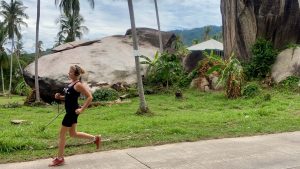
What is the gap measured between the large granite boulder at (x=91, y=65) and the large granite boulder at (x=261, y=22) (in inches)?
191

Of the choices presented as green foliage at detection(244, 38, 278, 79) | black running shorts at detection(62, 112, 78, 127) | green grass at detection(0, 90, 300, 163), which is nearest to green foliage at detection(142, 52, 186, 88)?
green foliage at detection(244, 38, 278, 79)

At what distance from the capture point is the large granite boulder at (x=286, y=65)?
1814cm

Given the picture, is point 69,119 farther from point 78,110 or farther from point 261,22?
point 261,22

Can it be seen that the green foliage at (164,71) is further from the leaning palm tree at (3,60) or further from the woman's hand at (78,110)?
the leaning palm tree at (3,60)

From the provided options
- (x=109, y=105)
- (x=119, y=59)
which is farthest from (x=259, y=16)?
(x=109, y=105)

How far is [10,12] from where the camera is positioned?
46.9m

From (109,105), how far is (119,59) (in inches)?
224

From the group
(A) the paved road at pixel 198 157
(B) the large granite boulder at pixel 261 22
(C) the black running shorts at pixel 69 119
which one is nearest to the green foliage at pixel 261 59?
(B) the large granite boulder at pixel 261 22

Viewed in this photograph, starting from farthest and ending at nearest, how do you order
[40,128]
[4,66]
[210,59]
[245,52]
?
[4,66] < [245,52] < [210,59] < [40,128]

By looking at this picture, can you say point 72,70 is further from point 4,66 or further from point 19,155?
point 4,66

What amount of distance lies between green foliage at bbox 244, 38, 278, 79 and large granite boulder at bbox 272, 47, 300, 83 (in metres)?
0.32

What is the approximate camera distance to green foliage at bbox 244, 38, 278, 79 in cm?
1939

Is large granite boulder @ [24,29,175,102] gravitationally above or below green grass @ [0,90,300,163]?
above

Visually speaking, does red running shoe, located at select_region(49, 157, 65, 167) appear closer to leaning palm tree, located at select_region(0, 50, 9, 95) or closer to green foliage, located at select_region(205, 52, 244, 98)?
green foliage, located at select_region(205, 52, 244, 98)
